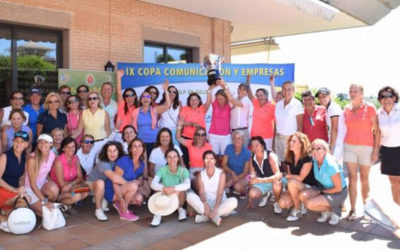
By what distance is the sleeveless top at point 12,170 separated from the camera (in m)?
4.58

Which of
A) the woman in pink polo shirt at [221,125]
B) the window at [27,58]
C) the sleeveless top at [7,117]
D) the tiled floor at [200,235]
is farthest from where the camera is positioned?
the window at [27,58]

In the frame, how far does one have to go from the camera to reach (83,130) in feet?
19.0

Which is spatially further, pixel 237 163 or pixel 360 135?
pixel 237 163

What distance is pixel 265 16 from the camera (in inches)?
419

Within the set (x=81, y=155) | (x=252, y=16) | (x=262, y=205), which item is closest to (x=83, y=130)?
(x=81, y=155)

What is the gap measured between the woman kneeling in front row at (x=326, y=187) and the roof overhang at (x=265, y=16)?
3648mm

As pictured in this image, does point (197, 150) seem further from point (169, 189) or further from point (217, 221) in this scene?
point (217, 221)

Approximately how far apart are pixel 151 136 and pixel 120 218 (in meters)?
1.49

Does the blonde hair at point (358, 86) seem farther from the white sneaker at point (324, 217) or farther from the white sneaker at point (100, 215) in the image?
the white sneaker at point (100, 215)

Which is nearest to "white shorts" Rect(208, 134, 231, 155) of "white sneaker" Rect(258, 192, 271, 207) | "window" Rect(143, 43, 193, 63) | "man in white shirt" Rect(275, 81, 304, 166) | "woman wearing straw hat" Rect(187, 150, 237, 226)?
"man in white shirt" Rect(275, 81, 304, 166)

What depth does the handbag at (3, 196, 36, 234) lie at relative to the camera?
166 inches

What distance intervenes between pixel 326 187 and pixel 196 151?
204 centimetres

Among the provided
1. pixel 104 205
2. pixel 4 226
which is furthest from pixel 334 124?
pixel 4 226

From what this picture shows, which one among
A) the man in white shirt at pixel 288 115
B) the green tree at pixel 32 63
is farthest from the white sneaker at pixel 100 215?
the green tree at pixel 32 63
